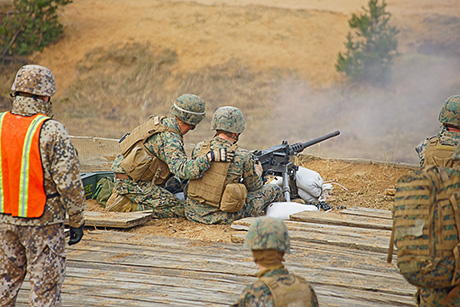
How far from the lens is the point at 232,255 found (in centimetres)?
531

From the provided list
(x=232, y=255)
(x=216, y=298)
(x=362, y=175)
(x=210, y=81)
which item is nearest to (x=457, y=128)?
(x=232, y=255)

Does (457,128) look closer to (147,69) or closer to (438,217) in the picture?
(438,217)

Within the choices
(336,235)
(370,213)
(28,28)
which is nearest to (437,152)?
(370,213)

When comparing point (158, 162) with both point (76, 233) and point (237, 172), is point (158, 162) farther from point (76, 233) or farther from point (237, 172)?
point (76, 233)

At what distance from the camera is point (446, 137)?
6.00m

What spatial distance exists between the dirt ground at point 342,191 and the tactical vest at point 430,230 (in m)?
3.15

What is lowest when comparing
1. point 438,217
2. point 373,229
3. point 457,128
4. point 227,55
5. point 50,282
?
point 227,55

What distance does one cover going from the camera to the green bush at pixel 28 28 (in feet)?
66.3

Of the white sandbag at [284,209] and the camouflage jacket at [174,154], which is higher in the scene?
the camouflage jacket at [174,154]

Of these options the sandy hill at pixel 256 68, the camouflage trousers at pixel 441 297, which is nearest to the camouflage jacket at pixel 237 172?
the camouflage trousers at pixel 441 297

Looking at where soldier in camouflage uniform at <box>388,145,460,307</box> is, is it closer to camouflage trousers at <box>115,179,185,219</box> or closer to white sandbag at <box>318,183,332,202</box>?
camouflage trousers at <box>115,179,185,219</box>

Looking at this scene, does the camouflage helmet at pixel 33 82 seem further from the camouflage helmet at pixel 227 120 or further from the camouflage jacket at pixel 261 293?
the camouflage helmet at pixel 227 120

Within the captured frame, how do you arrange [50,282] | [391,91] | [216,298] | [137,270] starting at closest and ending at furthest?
[50,282] → [216,298] → [137,270] → [391,91]

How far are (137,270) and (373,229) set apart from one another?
2577 mm
